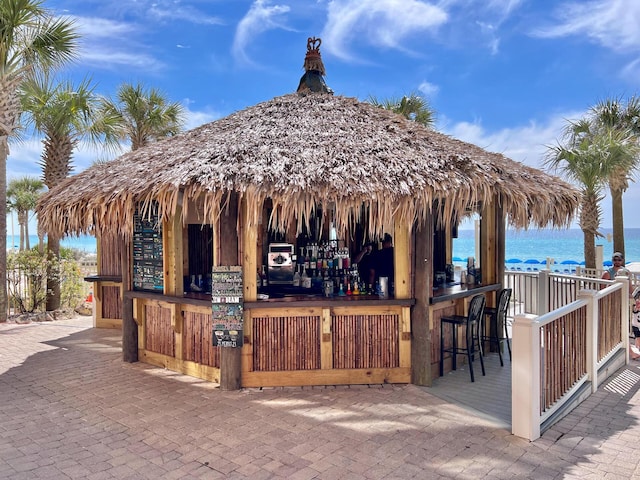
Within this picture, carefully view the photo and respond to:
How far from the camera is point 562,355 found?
4.41m

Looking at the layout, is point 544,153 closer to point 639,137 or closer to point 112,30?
point 639,137

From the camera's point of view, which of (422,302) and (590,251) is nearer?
(422,302)

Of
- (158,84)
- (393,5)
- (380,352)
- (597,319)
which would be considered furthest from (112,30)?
(597,319)

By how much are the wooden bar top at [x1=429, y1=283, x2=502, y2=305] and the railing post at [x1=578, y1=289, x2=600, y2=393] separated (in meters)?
1.33

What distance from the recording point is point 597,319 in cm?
519

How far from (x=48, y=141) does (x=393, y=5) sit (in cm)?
870

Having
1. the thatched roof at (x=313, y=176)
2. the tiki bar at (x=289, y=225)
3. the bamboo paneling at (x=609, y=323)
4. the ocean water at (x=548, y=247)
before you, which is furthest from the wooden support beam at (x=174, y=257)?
the bamboo paneling at (x=609, y=323)

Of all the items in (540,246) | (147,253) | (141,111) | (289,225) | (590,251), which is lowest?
(540,246)

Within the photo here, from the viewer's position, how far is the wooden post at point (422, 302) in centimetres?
529

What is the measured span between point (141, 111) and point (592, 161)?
1247 centimetres

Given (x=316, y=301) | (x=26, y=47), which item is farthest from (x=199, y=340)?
(x=26, y=47)

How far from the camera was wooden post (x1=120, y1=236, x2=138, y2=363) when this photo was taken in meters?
6.42

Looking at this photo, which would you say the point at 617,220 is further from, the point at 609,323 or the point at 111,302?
the point at 111,302

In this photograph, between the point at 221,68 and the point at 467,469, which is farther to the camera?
the point at 221,68
